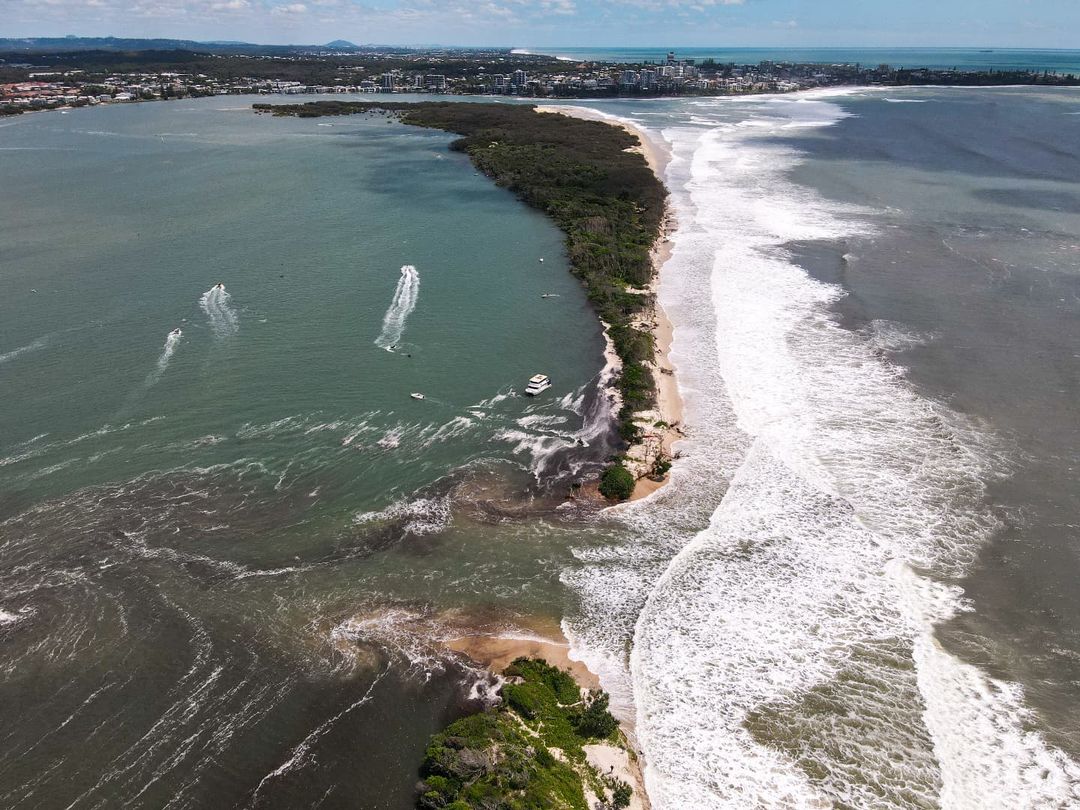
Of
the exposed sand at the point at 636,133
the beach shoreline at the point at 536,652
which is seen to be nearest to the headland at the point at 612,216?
the exposed sand at the point at 636,133

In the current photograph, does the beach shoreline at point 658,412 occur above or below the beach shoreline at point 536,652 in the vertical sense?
above

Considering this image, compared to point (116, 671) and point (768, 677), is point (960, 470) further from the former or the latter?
point (116, 671)

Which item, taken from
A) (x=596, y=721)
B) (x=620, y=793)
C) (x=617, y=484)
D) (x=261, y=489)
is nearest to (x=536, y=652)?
(x=596, y=721)

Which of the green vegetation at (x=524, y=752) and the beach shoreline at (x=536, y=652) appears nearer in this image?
the green vegetation at (x=524, y=752)

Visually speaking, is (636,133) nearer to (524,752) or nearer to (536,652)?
(536,652)

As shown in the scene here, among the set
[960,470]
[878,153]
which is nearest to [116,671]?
[960,470]

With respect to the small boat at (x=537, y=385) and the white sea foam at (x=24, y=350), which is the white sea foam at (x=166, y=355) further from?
the small boat at (x=537, y=385)

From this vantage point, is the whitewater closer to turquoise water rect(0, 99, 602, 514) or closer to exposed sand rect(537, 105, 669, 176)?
turquoise water rect(0, 99, 602, 514)

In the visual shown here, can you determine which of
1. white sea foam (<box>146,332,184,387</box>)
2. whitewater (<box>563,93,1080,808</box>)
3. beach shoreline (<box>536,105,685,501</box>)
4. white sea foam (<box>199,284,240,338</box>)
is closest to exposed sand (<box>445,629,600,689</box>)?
whitewater (<box>563,93,1080,808</box>)
